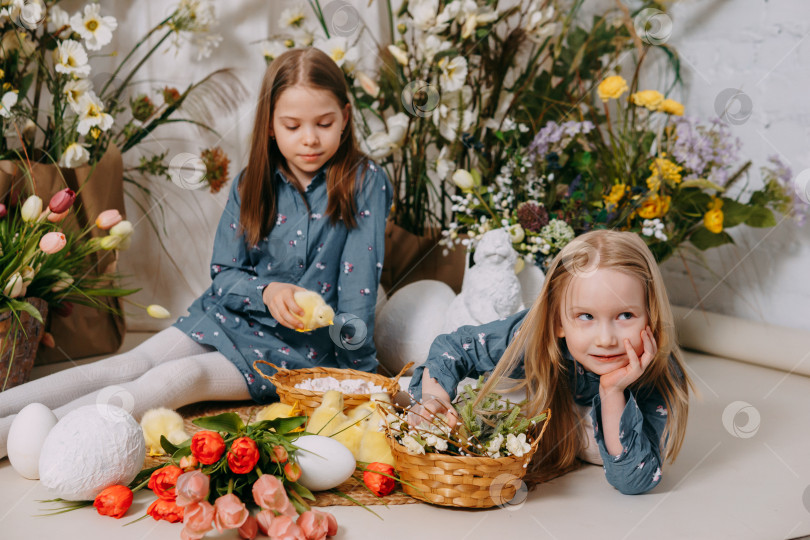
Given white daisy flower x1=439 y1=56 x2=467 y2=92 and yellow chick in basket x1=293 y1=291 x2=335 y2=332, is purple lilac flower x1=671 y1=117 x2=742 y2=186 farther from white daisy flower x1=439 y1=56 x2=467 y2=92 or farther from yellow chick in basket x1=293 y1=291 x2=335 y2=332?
yellow chick in basket x1=293 y1=291 x2=335 y2=332

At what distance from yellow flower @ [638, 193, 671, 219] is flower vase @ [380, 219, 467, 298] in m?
0.44

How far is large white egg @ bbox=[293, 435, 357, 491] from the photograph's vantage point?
108 cm

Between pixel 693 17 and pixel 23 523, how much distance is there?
2050mm

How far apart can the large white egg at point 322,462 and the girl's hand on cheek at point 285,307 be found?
1.28 feet

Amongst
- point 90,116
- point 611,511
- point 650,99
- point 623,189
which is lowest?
point 611,511

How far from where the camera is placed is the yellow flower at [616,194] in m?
1.83

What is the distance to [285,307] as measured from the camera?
1.48 m

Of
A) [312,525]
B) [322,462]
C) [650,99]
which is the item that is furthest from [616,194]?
[312,525]

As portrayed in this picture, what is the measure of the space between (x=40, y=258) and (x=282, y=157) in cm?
52

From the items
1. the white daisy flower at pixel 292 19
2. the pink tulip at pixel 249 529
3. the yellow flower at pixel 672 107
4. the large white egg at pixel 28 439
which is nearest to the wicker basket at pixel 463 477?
the pink tulip at pixel 249 529

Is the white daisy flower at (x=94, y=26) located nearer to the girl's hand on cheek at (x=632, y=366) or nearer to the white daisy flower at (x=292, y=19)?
the white daisy flower at (x=292, y=19)

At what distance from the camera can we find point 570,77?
7.24 feet

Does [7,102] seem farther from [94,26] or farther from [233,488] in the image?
[233,488]

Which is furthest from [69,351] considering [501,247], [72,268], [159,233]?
[501,247]
